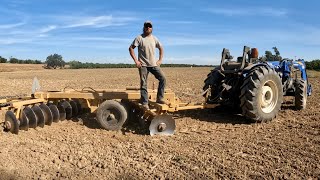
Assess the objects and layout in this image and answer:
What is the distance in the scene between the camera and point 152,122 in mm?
6812

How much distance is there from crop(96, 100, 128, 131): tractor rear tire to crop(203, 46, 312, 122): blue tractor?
222 cm

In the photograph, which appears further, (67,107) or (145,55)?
(67,107)

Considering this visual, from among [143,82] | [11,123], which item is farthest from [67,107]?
[143,82]

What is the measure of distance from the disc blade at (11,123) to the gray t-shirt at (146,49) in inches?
98.1

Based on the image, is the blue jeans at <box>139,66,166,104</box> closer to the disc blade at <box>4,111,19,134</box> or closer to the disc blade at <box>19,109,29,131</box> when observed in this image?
the disc blade at <box>19,109,29,131</box>

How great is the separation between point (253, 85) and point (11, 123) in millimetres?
4589

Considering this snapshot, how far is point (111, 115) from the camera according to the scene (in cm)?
729

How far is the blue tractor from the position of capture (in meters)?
7.57

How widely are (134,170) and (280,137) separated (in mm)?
2937

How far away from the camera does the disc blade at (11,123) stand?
6730mm

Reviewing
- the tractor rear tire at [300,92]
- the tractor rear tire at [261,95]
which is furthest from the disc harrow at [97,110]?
the tractor rear tire at [300,92]

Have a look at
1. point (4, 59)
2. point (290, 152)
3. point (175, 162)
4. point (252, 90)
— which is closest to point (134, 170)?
point (175, 162)

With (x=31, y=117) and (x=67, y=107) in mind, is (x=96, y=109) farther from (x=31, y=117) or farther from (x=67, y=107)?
(x=31, y=117)

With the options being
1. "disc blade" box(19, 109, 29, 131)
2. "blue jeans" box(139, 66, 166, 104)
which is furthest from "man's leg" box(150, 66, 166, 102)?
"disc blade" box(19, 109, 29, 131)
